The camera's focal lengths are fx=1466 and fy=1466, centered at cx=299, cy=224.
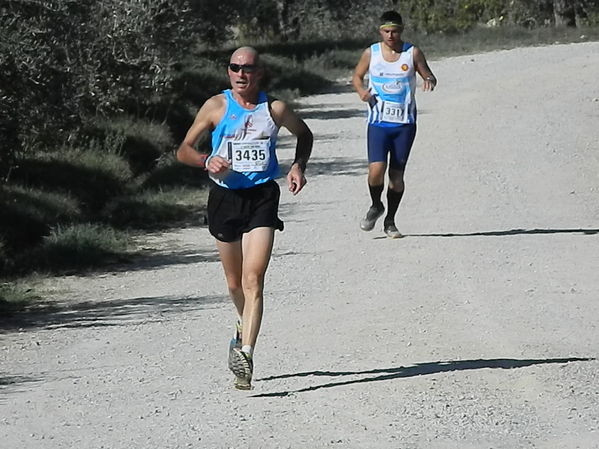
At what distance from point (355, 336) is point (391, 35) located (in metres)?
4.53

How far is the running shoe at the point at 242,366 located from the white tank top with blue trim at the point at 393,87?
5966 millimetres

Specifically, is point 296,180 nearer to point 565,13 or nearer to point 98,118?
point 98,118

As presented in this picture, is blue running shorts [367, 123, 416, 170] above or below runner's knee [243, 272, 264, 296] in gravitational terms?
below

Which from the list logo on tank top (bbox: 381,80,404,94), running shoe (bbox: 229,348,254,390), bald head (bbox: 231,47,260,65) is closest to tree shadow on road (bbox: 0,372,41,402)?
running shoe (bbox: 229,348,254,390)

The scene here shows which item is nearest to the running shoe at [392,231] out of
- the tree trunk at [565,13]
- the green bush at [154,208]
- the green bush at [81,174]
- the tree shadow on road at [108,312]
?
the tree shadow on road at [108,312]

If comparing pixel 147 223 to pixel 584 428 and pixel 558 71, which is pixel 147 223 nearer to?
pixel 584 428

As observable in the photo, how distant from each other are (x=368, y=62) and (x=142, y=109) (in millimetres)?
11794

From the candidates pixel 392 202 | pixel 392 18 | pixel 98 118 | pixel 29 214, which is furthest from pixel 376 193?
pixel 98 118

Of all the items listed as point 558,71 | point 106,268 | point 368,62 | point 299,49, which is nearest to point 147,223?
point 106,268

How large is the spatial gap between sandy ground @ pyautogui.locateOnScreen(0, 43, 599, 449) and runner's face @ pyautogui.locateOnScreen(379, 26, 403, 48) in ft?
6.25

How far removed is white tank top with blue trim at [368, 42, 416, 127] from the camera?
13828 millimetres

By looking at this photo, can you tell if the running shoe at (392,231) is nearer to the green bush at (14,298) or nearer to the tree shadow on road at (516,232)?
the tree shadow on road at (516,232)

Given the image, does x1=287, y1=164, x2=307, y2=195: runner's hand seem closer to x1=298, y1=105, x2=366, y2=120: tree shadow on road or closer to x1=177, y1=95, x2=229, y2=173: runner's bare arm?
x1=177, y1=95, x2=229, y2=173: runner's bare arm

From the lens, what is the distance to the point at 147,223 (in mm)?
16859
